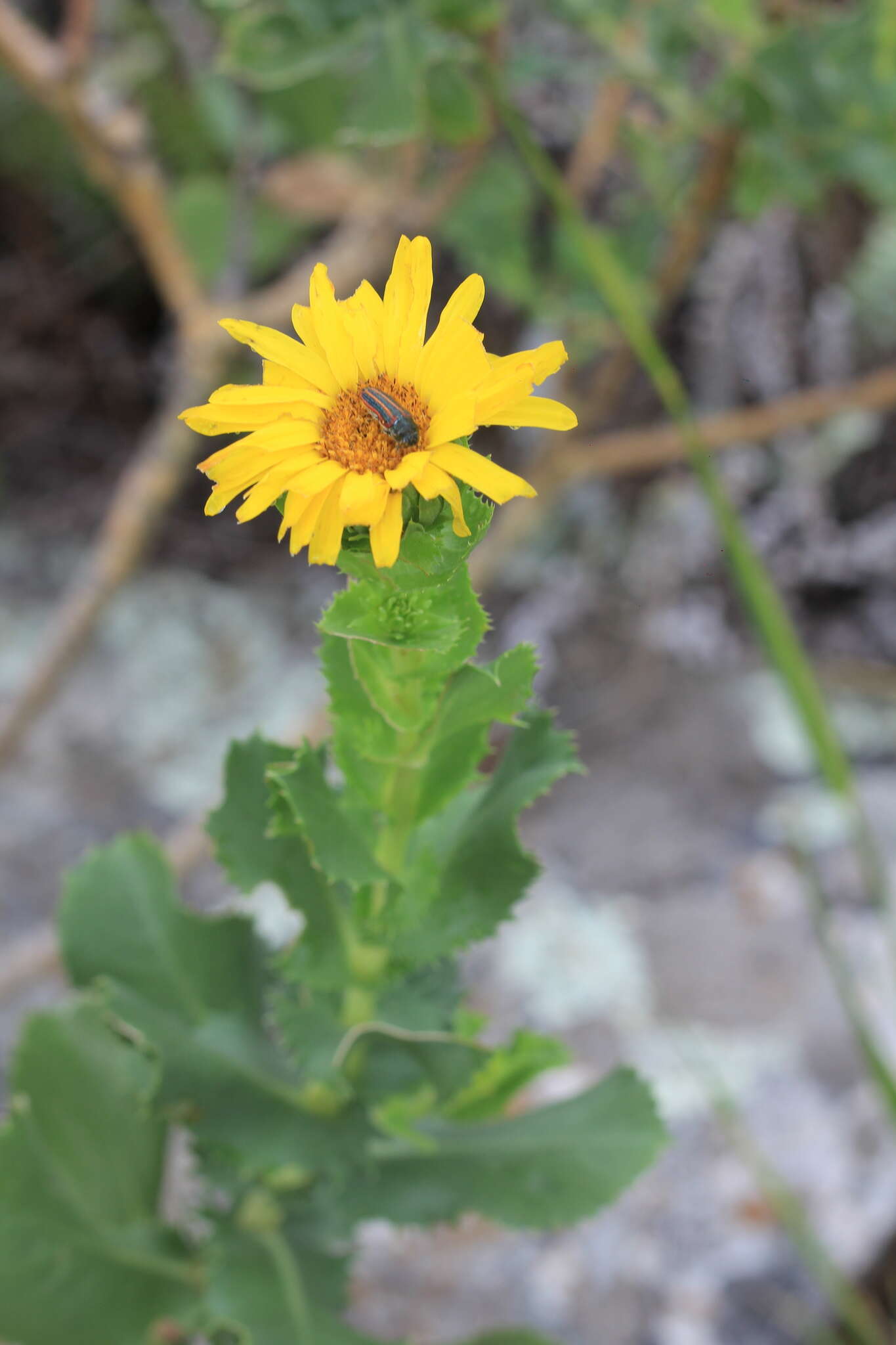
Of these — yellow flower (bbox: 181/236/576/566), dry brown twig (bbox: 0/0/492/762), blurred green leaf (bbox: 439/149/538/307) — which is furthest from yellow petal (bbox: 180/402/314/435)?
blurred green leaf (bbox: 439/149/538/307)

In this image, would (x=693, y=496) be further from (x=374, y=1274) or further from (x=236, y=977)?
(x=236, y=977)

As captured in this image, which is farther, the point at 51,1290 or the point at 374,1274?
the point at 374,1274

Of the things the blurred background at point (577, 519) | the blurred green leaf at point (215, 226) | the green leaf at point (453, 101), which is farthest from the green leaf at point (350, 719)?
the blurred green leaf at point (215, 226)

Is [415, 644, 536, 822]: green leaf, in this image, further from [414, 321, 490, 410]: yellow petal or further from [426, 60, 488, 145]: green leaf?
[426, 60, 488, 145]: green leaf

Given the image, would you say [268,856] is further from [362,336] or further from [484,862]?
[362,336]

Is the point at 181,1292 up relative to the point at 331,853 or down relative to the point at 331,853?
down

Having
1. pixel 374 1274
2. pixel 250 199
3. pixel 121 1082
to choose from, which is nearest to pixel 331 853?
pixel 121 1082

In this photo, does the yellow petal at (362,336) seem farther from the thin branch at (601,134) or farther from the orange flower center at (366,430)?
the thin branch at (601,134)
